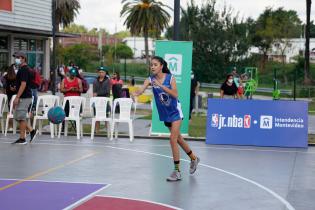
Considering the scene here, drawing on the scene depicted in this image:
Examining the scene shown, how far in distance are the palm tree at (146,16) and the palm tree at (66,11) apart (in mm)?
6484

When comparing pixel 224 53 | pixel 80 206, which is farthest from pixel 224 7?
pixel 80 206

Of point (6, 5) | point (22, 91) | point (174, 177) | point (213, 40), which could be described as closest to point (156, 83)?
point (174, 177)

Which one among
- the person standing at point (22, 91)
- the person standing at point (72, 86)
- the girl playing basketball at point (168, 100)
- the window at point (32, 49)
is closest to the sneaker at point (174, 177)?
the girl playing basketball at point (168, 100)

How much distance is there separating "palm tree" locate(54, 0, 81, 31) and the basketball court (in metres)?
47.2

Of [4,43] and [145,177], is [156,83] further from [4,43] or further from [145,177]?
[4,43]

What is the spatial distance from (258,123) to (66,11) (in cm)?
4880

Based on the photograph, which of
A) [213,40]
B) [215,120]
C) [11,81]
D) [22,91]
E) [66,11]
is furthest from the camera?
[66,11]

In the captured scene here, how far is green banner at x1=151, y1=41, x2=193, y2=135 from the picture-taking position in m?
17.2

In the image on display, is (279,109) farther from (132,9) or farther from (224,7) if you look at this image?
(132,9)

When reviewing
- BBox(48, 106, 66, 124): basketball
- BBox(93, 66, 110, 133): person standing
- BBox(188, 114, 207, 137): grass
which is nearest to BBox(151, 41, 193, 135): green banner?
BBox(188, 114, 207, 137): grass

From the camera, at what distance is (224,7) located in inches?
2072

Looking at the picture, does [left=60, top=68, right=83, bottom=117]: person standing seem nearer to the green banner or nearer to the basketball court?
the basketball court

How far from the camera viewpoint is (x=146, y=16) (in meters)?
69.1

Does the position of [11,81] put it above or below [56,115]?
above
